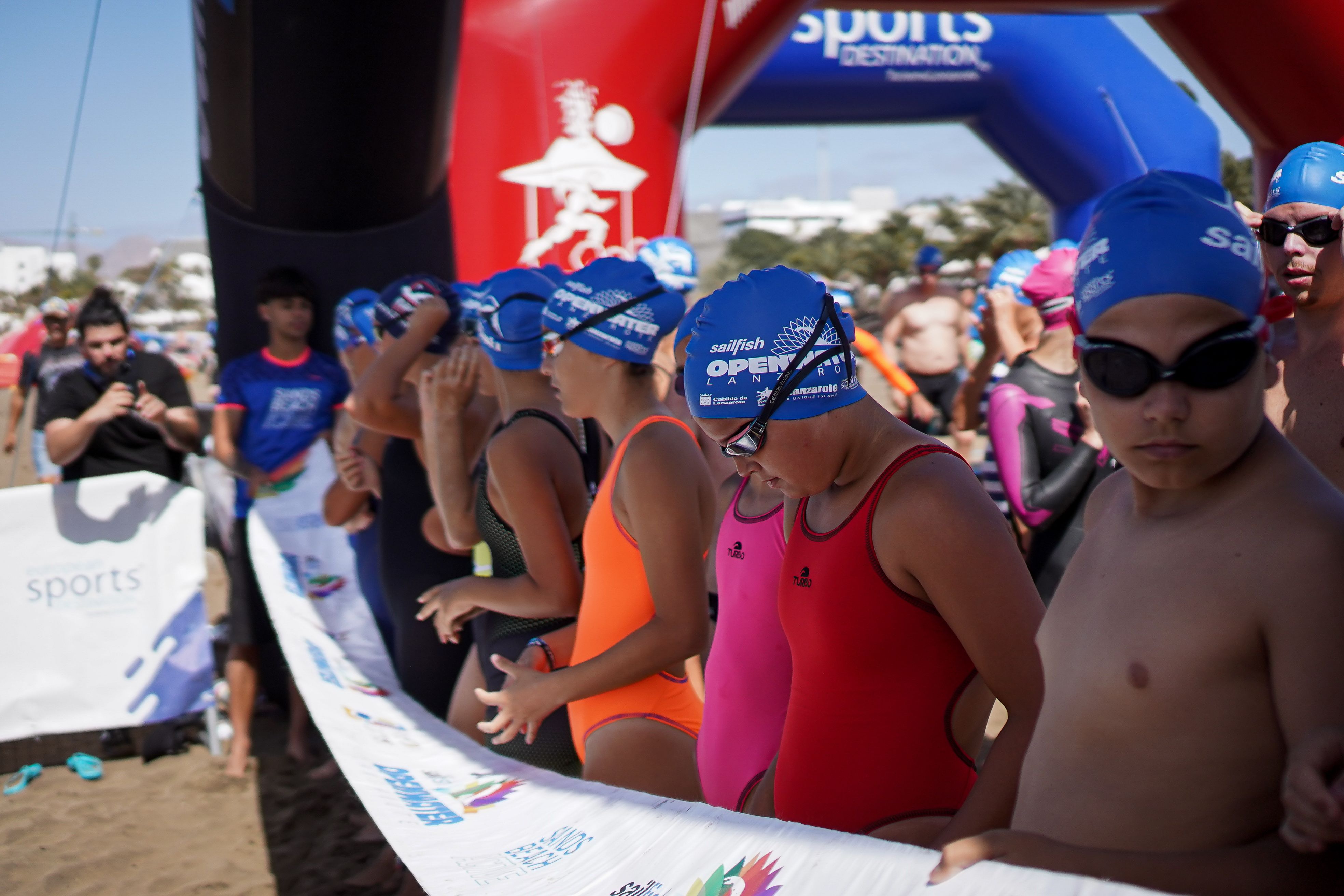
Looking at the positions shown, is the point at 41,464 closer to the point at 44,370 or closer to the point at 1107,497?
the point at 44,370

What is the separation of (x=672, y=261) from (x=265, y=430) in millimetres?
2165

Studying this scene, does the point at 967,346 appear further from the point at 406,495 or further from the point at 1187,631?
the point at 1187,631

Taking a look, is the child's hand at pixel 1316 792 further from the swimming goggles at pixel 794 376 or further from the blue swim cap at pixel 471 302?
the blue swim cap at pixel 471 302

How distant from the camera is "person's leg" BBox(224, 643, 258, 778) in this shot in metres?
5.03

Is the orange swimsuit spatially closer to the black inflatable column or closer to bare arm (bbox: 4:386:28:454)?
the black inflatable column

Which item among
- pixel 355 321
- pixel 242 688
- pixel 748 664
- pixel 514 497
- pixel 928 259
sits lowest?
pixel 242 688

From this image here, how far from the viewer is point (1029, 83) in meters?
10.8

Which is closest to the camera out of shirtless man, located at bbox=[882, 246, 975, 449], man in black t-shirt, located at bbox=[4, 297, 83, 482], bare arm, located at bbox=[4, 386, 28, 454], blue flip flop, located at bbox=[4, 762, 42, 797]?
blue flip flop, located at bbox=[4, 762, 42, 797]

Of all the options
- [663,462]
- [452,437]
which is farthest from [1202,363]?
[452,437]

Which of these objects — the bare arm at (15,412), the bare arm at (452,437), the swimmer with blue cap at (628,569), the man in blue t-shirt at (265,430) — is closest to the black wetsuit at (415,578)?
the bare arm at (452,437)

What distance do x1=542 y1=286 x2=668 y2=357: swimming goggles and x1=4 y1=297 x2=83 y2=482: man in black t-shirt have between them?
437cm

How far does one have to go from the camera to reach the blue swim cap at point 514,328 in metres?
2.72

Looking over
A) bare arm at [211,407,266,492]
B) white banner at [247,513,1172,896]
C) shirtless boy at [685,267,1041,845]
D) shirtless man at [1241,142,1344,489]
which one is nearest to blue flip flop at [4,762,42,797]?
bare arm at [211,407,266,492]

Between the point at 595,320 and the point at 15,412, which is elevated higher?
the point at 595,320
